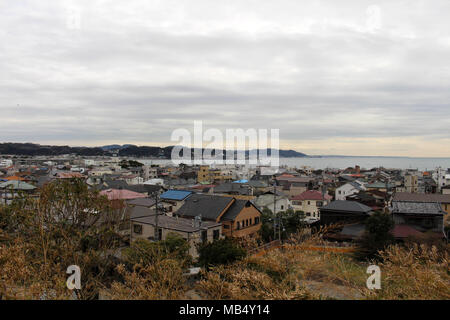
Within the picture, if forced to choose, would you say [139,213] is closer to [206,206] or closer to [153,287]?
[206,206]

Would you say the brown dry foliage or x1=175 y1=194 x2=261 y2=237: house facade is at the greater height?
the brown dry foliage

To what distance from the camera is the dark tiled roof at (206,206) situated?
884 inches

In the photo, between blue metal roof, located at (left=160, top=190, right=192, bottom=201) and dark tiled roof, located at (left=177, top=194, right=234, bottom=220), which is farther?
blue metal roof, located at (left=160, top=190, right=192, bottom=201)

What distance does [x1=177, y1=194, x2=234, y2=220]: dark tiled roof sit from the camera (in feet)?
73.7

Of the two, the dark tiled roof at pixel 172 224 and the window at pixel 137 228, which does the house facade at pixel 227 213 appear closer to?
the dark tiled roof at pixel 172 224

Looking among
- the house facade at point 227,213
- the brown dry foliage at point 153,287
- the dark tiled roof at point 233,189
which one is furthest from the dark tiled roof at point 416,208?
the brown dry foliage at point 153,287

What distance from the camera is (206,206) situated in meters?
23.4

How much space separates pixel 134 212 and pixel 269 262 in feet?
46.7

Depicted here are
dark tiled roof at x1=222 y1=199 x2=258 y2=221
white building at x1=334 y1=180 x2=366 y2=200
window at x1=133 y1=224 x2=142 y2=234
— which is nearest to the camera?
window at x1=133 y1=224 x2=142 y2=234

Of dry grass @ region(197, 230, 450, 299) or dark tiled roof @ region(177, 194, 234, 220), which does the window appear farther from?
dry grass @ region(197, 230, 450, 299)

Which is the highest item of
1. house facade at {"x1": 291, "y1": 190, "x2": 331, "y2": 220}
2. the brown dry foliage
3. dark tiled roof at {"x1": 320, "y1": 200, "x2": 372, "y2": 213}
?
the brown dry foliage

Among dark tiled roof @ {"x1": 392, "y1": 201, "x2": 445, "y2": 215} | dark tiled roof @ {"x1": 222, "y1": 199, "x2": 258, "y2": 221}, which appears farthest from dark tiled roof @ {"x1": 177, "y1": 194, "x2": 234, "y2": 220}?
dark tiled roof @ {"x1": 392, "y1": 201, "x2": 445, "y2": 215}
